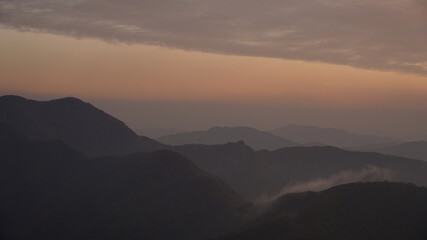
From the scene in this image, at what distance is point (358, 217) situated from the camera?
354 ft

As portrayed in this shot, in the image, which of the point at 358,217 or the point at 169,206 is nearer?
the point at 358,217

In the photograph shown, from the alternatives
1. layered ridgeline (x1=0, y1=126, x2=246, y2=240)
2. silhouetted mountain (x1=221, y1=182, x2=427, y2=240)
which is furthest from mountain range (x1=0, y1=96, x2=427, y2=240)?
layered ridgeline (x1=0, y1=126, x2=246, y2=240)

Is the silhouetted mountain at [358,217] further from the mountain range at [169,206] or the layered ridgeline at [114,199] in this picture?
the layered ridgeline at [114,199]

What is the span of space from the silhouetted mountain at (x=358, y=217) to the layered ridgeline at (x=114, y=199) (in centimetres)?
3002

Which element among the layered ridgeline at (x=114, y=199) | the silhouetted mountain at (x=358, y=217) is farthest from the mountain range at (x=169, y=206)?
the layered ridgeline at (x=114, y=199)

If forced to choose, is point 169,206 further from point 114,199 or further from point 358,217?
point 358,217

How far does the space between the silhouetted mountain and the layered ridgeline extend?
30024 mm

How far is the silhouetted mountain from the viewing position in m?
103

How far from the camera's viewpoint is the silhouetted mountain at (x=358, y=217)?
338 feet

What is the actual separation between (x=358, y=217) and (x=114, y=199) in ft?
301

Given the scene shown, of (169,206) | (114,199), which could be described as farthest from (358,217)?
(114,199)

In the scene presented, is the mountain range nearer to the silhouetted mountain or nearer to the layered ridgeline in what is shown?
A: the silhouetted mountain

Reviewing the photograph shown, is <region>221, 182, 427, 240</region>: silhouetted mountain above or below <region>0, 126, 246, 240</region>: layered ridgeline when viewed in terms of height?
above

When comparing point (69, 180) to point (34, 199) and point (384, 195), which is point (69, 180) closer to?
point (34, 199)
